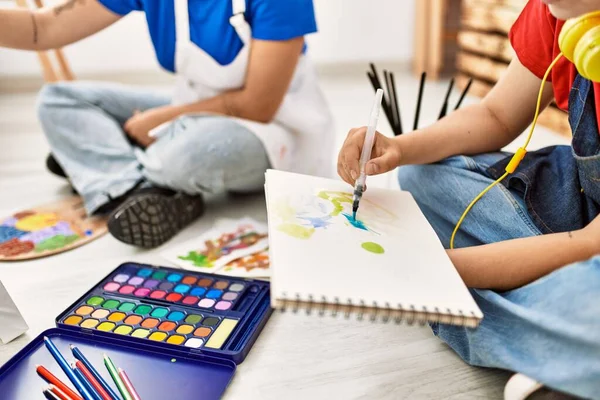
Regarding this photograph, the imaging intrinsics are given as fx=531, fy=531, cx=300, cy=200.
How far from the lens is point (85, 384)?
24.9 inches

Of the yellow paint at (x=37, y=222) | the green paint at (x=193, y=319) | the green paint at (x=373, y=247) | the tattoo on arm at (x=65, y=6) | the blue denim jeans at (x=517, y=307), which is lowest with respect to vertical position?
the yellow paint at (x=37, y=222)

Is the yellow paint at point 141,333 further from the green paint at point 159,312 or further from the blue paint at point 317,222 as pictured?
the blue paint at point 317,222

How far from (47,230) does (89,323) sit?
432 mm

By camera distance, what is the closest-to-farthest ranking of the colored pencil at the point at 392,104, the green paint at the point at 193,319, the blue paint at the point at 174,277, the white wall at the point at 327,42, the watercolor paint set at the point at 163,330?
the watercolor paint set at the point at 163,330 < the green paint at the point at 193,319 < the blue paint at the point at 174,277 < the colored pencil at the point at 392,104 < the white wall at the point at 327,42

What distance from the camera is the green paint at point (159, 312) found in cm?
82

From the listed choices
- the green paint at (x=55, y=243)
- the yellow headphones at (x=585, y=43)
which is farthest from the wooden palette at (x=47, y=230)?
the yellow headphones at (x=585, y=43)

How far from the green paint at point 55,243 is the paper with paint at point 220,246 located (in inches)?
8.7

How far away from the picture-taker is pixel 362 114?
1996 millimetres

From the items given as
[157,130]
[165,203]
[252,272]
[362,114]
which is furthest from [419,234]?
[362,114]

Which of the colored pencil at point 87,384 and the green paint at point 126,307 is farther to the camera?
the green paint at point 126,307

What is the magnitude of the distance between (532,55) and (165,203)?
73 centimetres

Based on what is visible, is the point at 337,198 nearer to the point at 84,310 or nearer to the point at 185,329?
the point at 185,329

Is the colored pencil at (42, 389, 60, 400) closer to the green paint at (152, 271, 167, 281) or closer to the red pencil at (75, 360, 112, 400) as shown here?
the red pencil at (75, 360, 112, 400)

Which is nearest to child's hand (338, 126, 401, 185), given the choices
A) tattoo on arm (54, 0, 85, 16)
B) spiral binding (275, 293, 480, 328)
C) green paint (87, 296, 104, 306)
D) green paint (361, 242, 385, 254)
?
green paint (361, 242, 385, 254)
